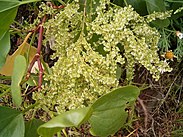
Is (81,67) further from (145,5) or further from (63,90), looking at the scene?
(145,5)

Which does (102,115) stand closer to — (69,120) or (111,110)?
(111,110)

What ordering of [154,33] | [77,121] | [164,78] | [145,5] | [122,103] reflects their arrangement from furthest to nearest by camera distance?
[164,78] → [145,5] → [154,33] → [122,103] → [77,121]

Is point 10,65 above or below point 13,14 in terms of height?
below

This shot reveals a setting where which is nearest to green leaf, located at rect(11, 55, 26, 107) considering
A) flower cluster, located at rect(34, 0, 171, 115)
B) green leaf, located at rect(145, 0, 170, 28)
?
flower cluster, located at rect(34, 0, 171, 115)

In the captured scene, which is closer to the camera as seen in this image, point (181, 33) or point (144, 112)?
point (181, 33)

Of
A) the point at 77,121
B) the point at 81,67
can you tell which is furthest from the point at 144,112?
the point at 77,121

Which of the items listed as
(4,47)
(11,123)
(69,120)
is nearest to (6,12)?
(4,47)

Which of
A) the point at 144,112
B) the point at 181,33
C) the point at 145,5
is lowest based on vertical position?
the point at 144,112

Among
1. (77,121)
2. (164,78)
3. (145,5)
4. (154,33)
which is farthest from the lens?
(164,78)
